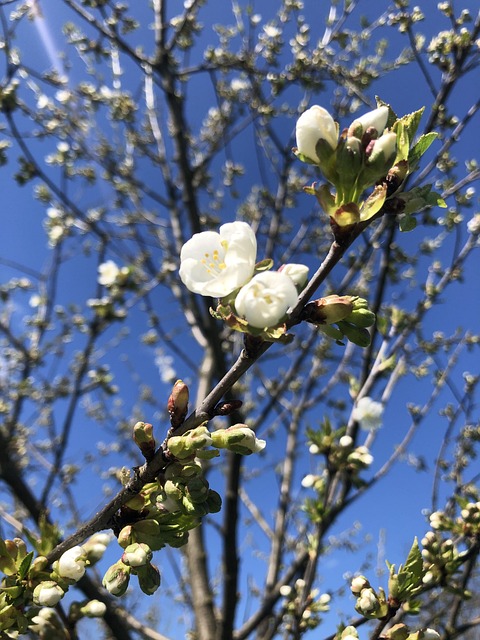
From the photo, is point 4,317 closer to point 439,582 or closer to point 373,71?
point 373,71

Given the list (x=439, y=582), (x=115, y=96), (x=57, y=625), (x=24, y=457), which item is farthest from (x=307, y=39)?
(x=24, y=457)

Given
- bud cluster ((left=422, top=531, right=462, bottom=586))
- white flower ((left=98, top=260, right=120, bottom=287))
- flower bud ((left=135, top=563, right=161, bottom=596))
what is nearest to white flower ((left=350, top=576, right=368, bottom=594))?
bud cluster ((left=422, top=531, right=462, bottom=586))

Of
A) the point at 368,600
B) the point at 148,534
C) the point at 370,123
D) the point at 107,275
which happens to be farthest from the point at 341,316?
the point at 107,275

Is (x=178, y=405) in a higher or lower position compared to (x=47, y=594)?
higher

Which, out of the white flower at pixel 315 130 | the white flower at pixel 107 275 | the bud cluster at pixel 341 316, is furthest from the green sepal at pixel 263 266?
the white flower at pixel 107 275

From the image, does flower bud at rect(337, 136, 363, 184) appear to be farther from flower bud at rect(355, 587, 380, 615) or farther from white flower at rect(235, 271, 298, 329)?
flower bud at rect(355, 587, 380, 615)

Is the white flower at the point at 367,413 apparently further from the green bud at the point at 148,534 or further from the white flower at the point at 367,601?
the green bud at the point at 148,534

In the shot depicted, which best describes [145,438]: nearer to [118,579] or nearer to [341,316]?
[118,579]
